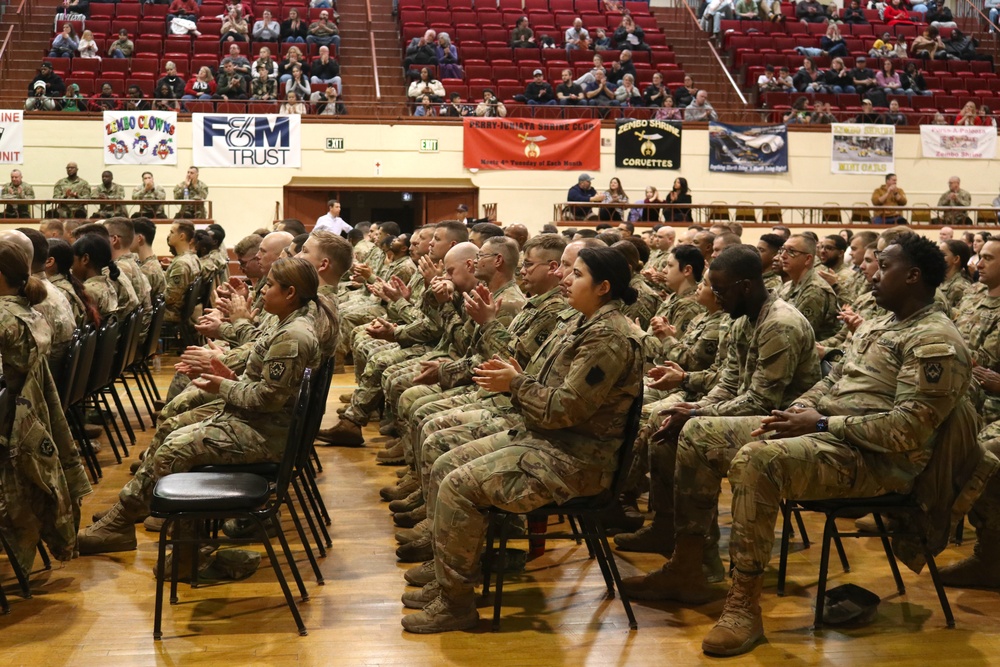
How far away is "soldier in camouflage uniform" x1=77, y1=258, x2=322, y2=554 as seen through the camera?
402 centimetres

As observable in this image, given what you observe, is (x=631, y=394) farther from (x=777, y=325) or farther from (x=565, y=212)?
(x=565, y=212)

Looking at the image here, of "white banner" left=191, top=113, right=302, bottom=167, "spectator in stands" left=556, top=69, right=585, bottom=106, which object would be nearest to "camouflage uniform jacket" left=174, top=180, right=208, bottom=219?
"white banner" left=191, top=113, right=302, bottom=167

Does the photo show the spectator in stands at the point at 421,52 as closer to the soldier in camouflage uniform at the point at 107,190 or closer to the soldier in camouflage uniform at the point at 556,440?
the soldier in camouflage uniform at the point at 107,190

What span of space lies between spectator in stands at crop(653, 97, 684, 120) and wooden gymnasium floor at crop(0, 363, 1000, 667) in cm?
1282

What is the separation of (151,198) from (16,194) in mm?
1794

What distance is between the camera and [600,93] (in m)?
17.2

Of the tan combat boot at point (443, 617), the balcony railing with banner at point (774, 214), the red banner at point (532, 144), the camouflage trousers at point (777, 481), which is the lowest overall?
the tan combat boot at point (443, 617)

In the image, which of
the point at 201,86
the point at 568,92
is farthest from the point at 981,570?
the point at 201,86

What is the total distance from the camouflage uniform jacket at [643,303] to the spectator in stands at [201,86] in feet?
36.6

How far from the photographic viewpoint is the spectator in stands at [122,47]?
17.1 metres

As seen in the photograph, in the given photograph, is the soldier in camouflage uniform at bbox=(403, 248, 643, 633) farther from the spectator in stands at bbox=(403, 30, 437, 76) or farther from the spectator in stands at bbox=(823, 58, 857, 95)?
the spectator in stands at bbox=(823, 58, 857, 95)

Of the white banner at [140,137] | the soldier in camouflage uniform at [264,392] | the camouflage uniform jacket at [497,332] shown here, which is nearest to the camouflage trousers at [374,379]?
the camouflage uniform jacket at [497,332]

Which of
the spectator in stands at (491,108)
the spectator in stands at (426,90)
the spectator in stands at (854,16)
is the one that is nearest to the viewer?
the spectator in stands at (491,108)

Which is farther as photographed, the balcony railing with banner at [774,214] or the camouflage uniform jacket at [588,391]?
the balcony railing with banner at [774,214]
